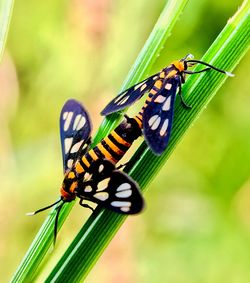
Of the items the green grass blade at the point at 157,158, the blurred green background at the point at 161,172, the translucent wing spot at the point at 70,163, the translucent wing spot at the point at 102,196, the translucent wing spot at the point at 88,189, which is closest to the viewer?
the green grass blade at the point at 157,158

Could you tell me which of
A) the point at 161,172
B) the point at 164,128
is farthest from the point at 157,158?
the point at 161,172

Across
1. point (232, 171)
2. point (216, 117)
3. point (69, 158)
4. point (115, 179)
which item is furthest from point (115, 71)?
point (115, 179)

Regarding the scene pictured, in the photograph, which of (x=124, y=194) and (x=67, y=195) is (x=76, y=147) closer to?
(x=67, y=195)

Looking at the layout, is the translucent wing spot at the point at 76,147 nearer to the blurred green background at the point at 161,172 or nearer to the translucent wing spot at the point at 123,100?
the translucent wing spot at the point at 123,100

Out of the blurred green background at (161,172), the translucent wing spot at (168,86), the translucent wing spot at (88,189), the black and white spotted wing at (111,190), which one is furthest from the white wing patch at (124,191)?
the blurred green background at (161,172)

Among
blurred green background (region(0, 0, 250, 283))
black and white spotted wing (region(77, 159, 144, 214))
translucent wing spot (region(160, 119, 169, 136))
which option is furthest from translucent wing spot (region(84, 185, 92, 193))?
blurred green background (region(0, 0, 250, 283))

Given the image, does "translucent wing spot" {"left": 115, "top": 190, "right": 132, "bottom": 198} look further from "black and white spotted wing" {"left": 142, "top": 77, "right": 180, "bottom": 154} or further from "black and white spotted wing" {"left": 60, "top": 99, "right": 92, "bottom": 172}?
"black and white spotted wing" {"left": 60, "top": 99, "right": 92, "bottom": 172}
